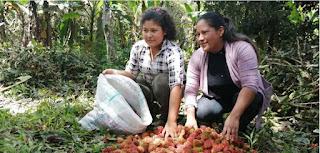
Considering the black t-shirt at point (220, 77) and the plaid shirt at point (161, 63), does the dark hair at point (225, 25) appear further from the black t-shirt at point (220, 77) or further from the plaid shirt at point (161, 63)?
the plaid shirt at point (161, 63)

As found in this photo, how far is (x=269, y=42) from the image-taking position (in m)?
5.31

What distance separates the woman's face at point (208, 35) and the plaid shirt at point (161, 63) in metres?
0.24

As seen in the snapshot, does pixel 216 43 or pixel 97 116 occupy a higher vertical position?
pixel 216 43

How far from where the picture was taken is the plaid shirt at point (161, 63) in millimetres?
3002

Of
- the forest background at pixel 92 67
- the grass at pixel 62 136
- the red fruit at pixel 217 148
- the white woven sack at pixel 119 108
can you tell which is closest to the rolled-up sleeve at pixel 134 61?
the white woven sack at pixel 119 108

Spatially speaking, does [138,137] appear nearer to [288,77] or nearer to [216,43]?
[216,43]

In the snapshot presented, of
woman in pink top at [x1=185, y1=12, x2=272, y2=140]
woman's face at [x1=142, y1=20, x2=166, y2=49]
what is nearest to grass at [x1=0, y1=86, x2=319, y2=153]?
woman in pink top at [x1=185, y1=12, x2=272, y2=140]

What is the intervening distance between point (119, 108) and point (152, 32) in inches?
24.2

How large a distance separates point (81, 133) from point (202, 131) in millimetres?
902

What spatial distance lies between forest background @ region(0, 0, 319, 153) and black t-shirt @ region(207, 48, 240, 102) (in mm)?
358

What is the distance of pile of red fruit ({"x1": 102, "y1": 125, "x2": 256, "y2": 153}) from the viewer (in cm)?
247

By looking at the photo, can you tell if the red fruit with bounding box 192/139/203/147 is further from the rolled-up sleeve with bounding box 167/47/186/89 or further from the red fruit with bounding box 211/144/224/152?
the rolled-up sleeve with bounding box 167/47/186/89

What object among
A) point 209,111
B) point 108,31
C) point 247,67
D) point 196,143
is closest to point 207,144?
point 196,143

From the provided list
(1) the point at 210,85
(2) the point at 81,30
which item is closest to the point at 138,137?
(1) the point at 210,85
